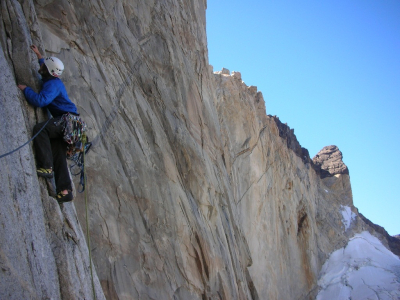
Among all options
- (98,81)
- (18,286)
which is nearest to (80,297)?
(18,286)

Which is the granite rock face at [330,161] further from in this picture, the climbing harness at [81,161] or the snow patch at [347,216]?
the climbing harness at [81,161]

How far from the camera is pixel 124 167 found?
9.72 meters

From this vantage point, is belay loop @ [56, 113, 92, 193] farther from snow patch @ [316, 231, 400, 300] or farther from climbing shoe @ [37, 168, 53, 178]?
snow patch @ [316, 231, 400, 300]

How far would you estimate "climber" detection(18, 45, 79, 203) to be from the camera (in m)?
6.36

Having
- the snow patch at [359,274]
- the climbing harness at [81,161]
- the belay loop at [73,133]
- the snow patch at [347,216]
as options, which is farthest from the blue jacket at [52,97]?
the snow patch at [347,216]

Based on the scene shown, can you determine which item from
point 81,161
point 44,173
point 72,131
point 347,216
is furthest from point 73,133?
point 347,216

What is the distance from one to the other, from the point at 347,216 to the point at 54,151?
125ft

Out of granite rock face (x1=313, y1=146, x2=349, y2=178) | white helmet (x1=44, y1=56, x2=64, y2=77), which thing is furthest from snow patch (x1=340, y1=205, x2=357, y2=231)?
white helmet (x1=44, y1=56, x2=64, y2=77)

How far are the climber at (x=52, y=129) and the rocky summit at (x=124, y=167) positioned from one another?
0.16 m

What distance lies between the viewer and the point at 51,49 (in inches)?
358

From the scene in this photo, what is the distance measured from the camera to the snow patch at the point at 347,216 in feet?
127

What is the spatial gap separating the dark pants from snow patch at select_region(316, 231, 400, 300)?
984 inches

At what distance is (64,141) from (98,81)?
3216 millimetres

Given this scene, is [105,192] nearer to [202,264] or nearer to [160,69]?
[202,264]
